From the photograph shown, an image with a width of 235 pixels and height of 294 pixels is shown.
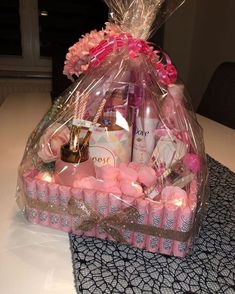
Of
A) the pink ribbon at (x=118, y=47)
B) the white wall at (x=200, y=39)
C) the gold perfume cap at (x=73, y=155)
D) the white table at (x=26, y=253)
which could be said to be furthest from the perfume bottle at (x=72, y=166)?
the white wall at (x=200, y=39)

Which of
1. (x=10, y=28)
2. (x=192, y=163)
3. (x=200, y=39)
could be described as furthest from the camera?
(x=10, y=28)

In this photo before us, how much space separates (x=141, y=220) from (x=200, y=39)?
2.53 m

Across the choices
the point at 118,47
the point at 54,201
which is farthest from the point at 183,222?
the point at 118,47

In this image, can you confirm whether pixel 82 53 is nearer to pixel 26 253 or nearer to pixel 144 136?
pixel 144 136

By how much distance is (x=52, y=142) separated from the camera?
0.68m

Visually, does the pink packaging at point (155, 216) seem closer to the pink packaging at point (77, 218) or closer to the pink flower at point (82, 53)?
the pink packaging at point (77, 218)


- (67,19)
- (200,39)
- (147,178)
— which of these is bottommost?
(147,178)

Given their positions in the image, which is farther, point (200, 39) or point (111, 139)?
point (200, 39)

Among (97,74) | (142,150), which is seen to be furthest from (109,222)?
(97,74)

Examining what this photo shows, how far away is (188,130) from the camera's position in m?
0.71

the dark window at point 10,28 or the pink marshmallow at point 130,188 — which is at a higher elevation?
the dark window at point 10,28

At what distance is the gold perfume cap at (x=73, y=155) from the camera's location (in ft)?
1.97

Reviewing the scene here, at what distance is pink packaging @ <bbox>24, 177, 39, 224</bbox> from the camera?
0.61 m

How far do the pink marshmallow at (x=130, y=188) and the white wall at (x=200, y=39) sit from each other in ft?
6.30
